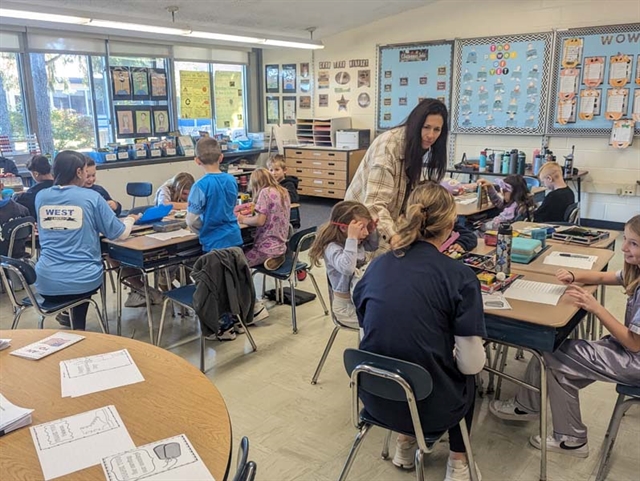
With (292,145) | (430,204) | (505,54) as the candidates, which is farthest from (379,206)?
(292,145)

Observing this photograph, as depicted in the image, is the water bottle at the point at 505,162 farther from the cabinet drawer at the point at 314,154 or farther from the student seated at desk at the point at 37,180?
the student seated at desk at the point at 37,180

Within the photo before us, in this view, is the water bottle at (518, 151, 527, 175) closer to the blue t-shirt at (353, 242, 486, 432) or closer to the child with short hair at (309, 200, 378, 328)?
the child with short hair at (309, 200, 378, 328)

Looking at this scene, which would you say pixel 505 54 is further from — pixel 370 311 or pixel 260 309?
pixel 370 311

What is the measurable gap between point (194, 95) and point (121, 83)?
122cm

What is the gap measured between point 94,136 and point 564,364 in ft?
20.8

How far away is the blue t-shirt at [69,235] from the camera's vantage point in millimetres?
2848

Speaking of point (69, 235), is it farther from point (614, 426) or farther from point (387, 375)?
point (614, 426)

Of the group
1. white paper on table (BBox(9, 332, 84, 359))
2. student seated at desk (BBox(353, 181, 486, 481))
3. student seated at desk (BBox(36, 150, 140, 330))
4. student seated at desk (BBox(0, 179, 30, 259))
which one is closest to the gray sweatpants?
student seated at desk (BBox(353, 181, 486, 481))

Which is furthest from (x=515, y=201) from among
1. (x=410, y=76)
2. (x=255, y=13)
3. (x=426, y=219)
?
(x=255, y=13)

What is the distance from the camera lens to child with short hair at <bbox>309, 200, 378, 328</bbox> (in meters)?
2.49

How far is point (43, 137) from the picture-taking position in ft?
20.5

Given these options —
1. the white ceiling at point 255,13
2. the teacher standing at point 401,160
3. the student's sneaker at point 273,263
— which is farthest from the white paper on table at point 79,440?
the white ceiling at point 255,13

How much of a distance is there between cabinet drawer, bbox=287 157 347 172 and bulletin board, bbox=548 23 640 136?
2815mm

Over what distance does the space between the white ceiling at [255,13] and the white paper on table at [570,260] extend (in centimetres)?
411
